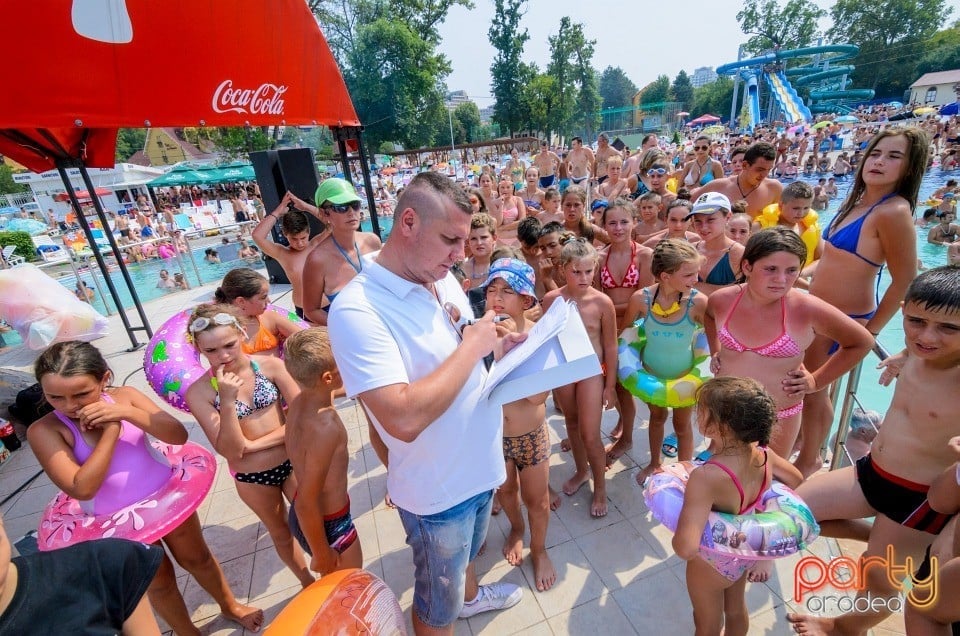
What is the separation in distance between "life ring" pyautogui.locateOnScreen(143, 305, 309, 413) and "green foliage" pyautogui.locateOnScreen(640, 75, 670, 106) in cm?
9604

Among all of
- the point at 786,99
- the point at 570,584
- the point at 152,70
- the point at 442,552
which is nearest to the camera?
the point at 442,552

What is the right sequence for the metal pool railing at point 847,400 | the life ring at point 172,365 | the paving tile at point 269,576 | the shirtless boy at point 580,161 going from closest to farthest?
the metal pool railing at point 847,400 < the paving tile at point 269,576 < the life ring at point 172,365 < the shirtless boy at point 580,161

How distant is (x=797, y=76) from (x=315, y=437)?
72.3 m

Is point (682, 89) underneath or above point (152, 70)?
above

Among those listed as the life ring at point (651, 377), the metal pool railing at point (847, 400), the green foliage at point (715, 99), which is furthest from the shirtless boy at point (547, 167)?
the green foliage at point (715, 99)

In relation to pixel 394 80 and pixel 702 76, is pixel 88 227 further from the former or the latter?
pixel 702 76

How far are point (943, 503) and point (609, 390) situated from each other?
1.65 meters

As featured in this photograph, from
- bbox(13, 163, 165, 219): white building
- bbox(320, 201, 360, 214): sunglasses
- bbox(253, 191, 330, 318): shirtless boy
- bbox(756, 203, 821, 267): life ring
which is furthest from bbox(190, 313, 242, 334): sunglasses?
bbox(13, 163, 165, 219): white building

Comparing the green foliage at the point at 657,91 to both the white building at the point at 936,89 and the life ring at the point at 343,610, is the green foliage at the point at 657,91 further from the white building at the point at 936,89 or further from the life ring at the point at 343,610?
the life ring at the point at 343,610

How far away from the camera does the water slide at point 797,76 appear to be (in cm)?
4469

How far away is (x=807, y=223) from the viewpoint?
4137 mm

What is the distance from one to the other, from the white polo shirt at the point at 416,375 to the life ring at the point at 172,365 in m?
2.15

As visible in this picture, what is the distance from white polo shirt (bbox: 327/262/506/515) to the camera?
132 centimetres

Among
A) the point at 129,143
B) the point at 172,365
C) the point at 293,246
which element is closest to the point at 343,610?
the point at 172,365
